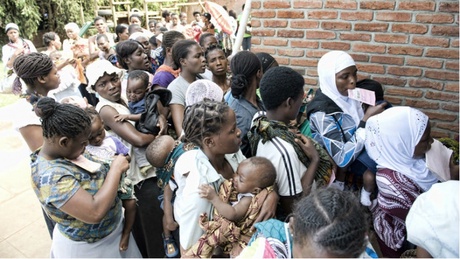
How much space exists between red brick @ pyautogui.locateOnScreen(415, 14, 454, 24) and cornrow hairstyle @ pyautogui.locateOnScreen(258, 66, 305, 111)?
1.58 metres

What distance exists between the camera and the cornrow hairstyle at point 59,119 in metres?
1.61

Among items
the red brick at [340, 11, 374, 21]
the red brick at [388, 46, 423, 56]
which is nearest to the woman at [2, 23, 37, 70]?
the red brick at [340, 11, 374, 21]

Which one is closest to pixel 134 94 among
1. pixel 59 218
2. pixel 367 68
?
pixel 59 218

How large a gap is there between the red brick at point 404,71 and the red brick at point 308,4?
35.4 inches

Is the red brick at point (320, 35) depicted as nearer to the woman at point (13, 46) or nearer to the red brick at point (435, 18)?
the red brick at point (435, 18)

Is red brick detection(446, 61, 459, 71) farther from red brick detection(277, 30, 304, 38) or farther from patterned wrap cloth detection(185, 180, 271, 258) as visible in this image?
patterned wrap cloth detection(185, 180, 271, 258)

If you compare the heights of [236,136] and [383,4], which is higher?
[383,4]

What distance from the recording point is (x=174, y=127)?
272 cm

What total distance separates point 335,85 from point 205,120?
1217 millimetres

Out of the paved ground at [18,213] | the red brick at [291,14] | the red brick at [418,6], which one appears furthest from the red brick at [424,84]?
the paved ground at [18,213]

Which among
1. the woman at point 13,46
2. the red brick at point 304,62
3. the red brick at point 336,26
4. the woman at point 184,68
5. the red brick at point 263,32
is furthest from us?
the woman at point 13,46

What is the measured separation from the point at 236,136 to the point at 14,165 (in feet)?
14.6

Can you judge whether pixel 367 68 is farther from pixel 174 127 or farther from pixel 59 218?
pixel 59 218

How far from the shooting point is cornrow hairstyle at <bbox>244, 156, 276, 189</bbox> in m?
1.69
